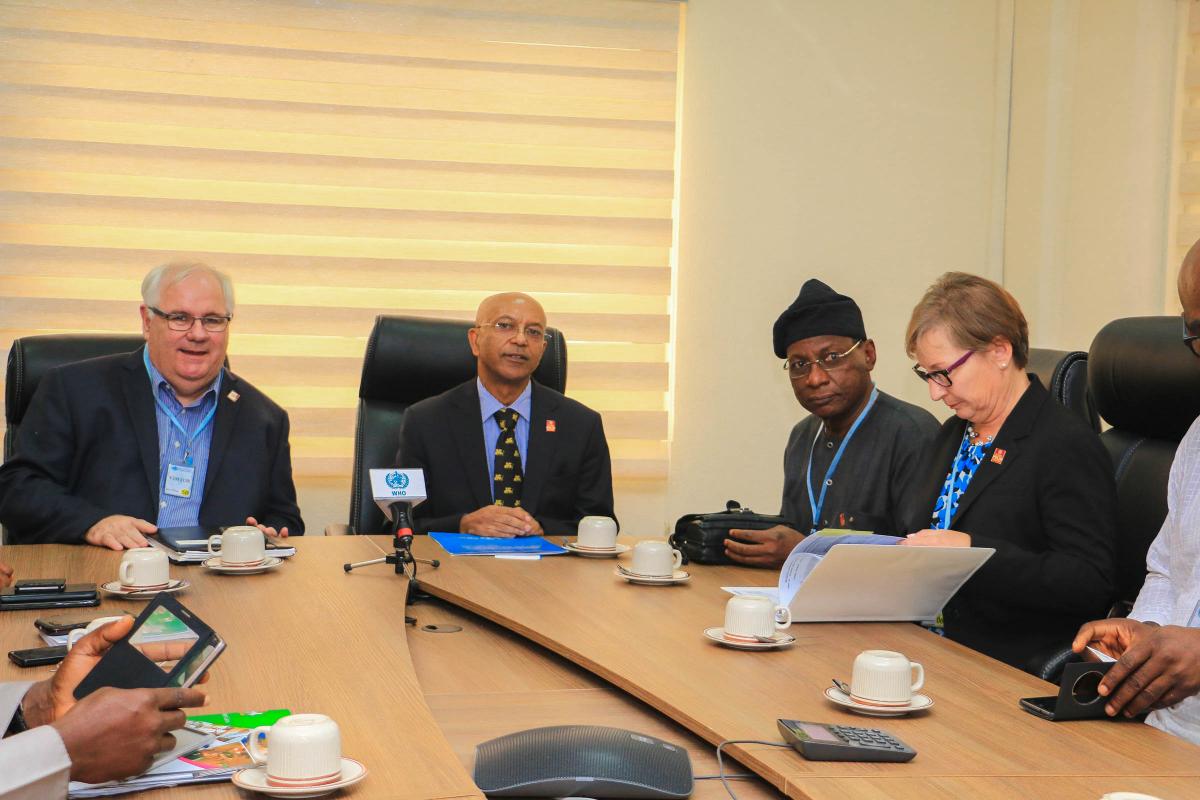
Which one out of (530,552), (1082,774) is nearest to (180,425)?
(530,552)

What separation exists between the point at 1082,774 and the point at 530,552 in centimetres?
171

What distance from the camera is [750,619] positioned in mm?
1995

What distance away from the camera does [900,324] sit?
4.96 meters

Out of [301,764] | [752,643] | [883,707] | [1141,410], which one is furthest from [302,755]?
[1141,410]

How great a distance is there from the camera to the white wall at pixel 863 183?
4746mm

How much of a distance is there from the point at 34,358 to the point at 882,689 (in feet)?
9.38

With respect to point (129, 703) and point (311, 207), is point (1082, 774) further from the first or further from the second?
point (311, 207)

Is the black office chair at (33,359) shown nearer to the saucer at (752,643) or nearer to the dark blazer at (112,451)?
the dark blazer at (112,451)

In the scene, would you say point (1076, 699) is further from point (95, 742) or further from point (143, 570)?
point (143, 570)

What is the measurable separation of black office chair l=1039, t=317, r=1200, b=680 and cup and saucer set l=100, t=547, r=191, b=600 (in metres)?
2.03

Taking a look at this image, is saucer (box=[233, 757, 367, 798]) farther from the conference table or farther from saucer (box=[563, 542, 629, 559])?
saucer (box=[563, 542, 629, 559])

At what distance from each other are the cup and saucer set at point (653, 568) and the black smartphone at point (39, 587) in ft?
3.74

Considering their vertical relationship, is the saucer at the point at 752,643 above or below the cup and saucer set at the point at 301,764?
below

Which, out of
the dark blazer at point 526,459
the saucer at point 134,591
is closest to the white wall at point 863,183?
the dark blazer at point 526,459
